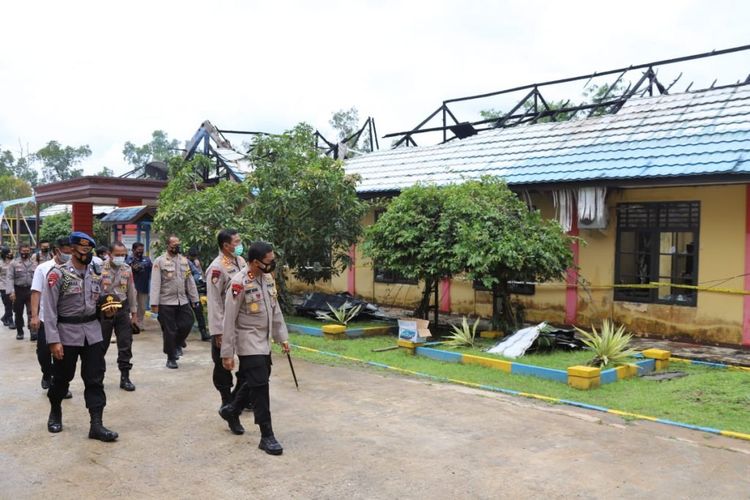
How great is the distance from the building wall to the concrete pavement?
5.32m

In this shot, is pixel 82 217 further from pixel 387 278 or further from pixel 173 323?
pixel 173 323

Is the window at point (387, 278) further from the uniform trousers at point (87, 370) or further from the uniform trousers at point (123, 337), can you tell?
the uniform trousers at point (87, 370)

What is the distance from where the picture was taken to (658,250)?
1170 centimetres

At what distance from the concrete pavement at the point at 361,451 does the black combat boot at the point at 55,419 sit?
0.37ft

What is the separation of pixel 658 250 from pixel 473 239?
12.0 feet

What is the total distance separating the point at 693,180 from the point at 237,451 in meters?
8.24

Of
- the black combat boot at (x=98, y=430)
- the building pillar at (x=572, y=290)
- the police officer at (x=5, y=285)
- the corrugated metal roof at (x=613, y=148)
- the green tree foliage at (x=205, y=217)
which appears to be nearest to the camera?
the black combat boot at (x=98, y=430)

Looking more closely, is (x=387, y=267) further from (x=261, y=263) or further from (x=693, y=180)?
(x=261, y=263)

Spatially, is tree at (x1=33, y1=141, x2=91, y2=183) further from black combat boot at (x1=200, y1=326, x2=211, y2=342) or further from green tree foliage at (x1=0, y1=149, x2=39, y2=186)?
black combat boot at (x1=200, y1=326, x2=211, y2=342)

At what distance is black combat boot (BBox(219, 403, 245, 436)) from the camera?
576cm

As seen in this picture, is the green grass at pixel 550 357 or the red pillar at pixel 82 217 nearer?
the green grass at pixel 550 357

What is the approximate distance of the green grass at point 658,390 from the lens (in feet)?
22.0

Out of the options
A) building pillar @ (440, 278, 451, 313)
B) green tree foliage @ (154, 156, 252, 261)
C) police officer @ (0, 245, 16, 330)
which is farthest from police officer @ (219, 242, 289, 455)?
building pillar @ (440, 278, 451, 313)

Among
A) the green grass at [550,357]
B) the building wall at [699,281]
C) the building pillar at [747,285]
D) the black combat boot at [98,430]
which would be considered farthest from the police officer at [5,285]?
the building pillar at [747,285]
